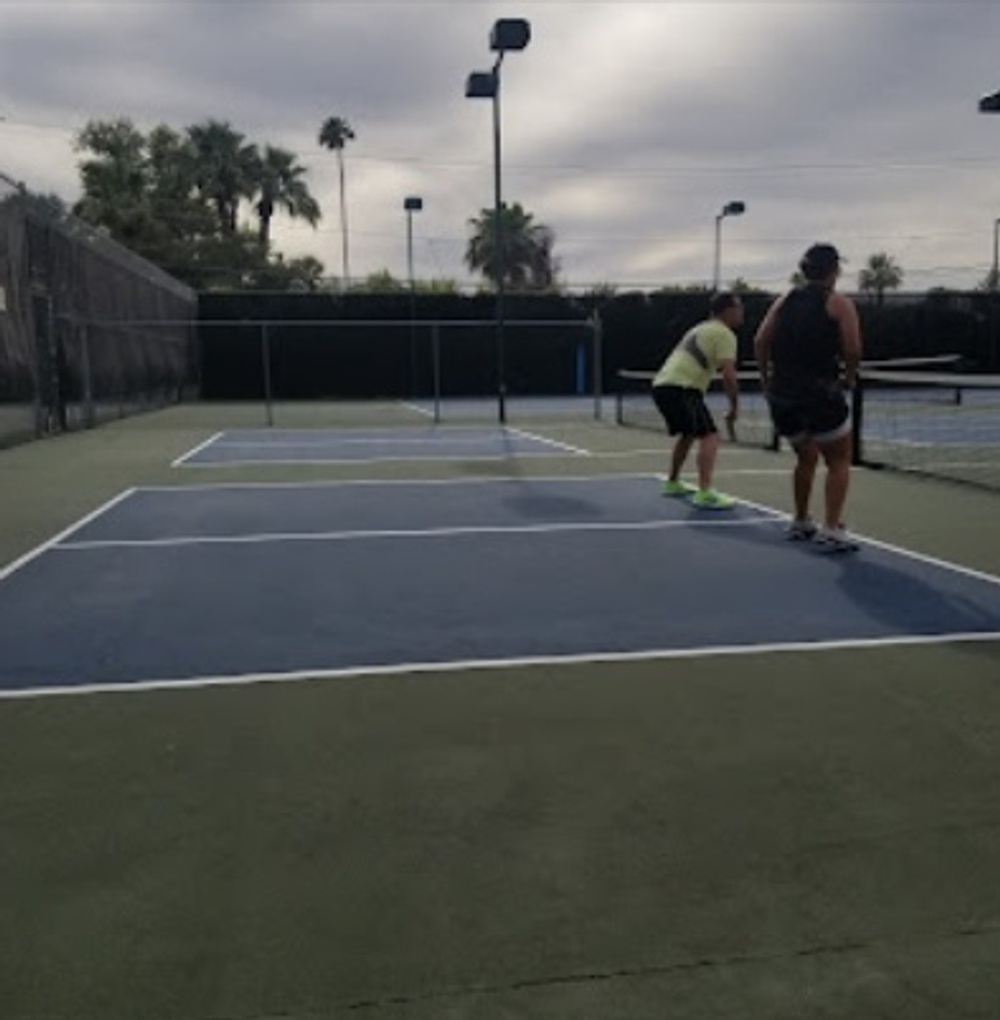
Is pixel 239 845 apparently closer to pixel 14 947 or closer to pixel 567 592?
pixel 14 947

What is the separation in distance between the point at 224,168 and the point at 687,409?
56.1m

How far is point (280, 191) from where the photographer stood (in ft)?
206

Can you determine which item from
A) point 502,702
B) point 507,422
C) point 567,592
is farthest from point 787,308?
point 507,422

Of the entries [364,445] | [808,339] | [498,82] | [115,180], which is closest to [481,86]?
[498,82]

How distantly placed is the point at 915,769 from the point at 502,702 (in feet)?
4.68

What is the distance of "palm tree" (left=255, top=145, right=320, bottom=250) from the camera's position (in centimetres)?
6209

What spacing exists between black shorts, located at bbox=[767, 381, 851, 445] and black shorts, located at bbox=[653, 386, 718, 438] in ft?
6.12

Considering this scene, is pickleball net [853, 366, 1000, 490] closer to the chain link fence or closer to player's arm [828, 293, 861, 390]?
player's arm [828, 293, 861, 390]

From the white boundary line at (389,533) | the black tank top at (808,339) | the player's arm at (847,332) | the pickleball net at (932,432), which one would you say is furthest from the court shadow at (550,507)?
the pickleball net at (932,432)

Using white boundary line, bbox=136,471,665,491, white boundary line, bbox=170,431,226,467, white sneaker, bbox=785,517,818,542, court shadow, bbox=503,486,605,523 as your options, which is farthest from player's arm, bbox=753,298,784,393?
white boundary line, bbox=170,431,226,467

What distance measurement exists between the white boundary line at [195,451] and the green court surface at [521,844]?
9371 millimetres

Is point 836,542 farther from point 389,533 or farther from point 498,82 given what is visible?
point 498,82

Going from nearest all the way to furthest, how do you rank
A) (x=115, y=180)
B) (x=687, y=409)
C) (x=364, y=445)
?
(x=687, y=409) → (x=364, y=445) → (x=115, y=180)

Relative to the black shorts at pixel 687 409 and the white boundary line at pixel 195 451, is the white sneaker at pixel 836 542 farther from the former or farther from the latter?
the white boundary line at pixel 195 451
